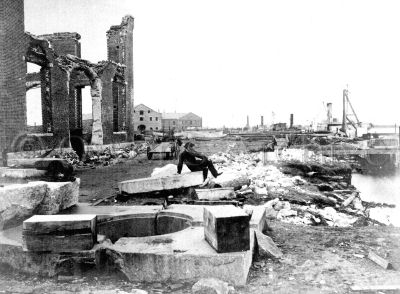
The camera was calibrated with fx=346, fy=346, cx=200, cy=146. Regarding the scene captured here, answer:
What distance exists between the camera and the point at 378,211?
1016cm

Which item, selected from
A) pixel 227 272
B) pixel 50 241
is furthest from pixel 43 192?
pixel 227 272

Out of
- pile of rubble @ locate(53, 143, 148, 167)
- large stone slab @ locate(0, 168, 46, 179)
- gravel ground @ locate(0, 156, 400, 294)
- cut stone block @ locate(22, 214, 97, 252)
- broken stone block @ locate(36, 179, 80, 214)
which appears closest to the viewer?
gravel ground @ locate(0, 156, 400, 294)

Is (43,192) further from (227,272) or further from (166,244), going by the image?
(227,272)

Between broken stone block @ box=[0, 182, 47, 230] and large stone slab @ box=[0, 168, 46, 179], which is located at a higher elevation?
large stone slab @ box=[0, 168, 46, 179]

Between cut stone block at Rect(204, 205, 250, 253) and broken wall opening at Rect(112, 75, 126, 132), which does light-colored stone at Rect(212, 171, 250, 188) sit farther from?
broken wall opening at Rect(112, 75, 126, 132)

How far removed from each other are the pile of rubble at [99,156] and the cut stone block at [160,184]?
29.0 ft

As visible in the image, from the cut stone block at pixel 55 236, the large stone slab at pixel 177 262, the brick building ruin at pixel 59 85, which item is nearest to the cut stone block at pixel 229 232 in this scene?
the large stone slab at pixel 177 262

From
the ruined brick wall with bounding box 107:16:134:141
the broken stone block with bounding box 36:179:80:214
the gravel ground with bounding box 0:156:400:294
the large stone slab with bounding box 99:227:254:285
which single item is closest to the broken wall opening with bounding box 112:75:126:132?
the ruined brick wall with bounding box 107:16:134:141

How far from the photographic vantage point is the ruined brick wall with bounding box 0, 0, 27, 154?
1348 cm

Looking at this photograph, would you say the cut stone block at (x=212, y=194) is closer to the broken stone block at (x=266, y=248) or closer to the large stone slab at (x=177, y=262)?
the broken stone block at (x=266, y=248)

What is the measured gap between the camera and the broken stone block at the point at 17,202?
485cm

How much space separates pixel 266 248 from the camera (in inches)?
181

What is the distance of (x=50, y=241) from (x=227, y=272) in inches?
83.4

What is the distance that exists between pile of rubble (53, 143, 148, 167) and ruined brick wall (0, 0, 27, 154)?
3574 mm
